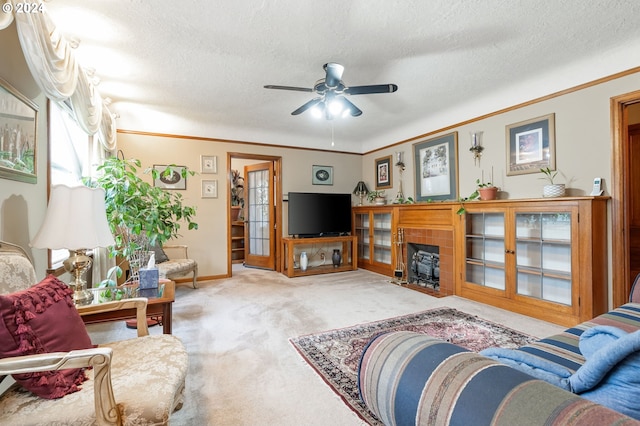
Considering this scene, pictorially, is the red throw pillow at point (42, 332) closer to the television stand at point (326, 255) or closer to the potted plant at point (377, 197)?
the television stand at point (326, 255)

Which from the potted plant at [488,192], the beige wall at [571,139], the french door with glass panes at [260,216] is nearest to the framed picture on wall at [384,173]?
the beige wall at [571,139]

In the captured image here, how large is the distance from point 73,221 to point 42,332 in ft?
2.14

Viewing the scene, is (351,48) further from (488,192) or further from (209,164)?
(209,164)

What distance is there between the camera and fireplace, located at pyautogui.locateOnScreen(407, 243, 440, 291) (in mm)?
4117

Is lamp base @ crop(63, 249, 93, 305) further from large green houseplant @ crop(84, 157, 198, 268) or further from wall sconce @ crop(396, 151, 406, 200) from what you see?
wall sconce @ crop(396, 151, 406, 200)

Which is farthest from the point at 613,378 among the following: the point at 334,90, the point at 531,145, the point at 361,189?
the point at 361,189

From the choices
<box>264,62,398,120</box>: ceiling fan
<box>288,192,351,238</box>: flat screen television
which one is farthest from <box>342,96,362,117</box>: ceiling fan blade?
<box>288,192,351,238</box>: flat screen television

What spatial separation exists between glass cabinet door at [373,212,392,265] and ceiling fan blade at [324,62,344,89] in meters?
2.85

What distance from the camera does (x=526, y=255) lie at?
10.1 ft

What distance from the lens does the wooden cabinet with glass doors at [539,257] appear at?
257 cm

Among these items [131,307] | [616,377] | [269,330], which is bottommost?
[269,330]

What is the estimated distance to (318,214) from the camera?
5.29 m

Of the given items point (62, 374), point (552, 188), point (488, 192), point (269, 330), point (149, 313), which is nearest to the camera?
point (62, 374)

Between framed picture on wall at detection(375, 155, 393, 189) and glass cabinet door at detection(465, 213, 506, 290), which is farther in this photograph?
framed picture on wall at detection(375, 155, 393, 189)
